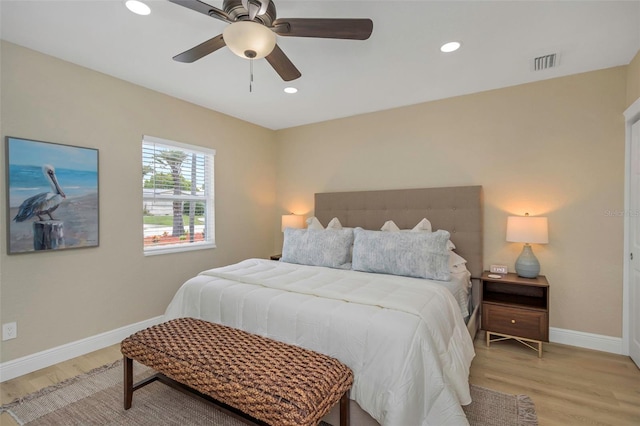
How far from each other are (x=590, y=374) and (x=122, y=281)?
427 cm

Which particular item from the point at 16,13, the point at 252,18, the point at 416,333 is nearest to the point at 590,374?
the point at 416,333

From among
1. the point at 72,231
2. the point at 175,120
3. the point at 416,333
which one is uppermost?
the point at 175,120

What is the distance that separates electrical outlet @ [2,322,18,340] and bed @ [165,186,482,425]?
3.86ft

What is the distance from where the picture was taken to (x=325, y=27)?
5.52 ft

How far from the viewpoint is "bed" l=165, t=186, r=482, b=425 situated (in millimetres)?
1586

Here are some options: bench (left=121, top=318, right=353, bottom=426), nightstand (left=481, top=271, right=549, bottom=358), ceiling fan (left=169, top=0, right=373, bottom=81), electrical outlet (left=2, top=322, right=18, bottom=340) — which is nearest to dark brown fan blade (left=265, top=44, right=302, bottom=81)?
ceiling fan (left=169, top=0, right=373, bottom=81)

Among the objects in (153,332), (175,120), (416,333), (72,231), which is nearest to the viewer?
(416,333)

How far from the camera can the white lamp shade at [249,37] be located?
157 centimetres

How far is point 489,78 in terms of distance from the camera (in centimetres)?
291

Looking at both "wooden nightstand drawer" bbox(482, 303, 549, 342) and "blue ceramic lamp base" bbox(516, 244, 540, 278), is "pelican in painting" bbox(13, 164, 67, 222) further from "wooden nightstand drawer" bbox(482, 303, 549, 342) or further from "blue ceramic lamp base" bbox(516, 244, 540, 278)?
"blue ceramic lamp base" bbox(516, 244, 540, 278)

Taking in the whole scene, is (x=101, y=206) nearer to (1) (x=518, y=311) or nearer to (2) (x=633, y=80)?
(1) (x=518, y=311)

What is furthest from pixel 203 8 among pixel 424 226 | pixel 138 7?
pixel 424 226

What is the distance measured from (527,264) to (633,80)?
1.79 m

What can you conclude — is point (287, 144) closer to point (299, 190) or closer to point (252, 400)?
point (299, 190)
